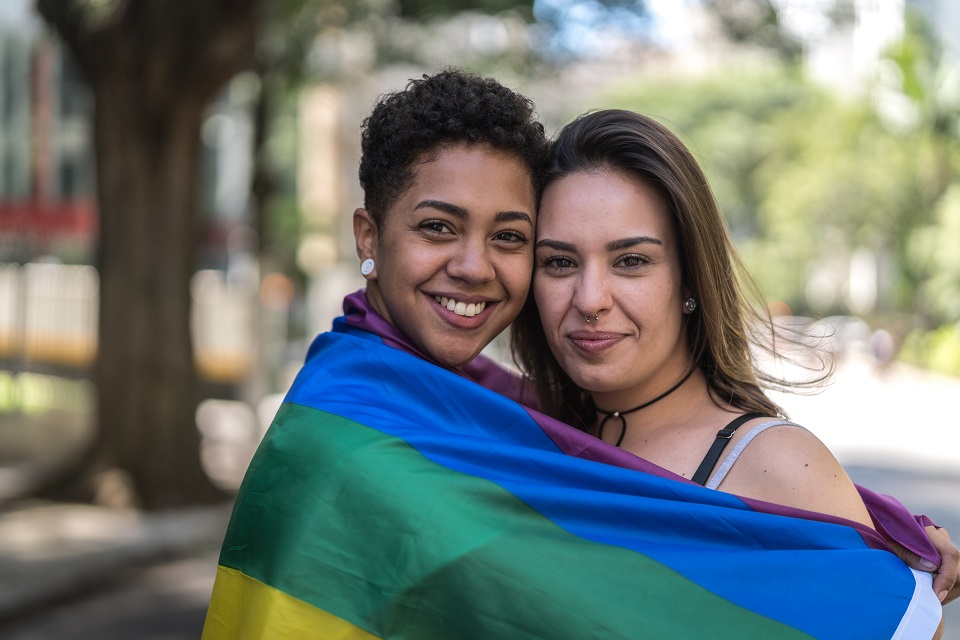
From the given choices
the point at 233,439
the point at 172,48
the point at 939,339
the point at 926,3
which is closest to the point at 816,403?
the point at 939,339

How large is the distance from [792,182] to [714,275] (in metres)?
41.9

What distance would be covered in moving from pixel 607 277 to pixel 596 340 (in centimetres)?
14

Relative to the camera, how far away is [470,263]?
7.84 ft

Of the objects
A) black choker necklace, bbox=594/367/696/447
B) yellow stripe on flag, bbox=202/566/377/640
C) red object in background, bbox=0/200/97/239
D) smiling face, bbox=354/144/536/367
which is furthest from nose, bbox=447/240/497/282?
red object in background, bbox=0/200/97/239

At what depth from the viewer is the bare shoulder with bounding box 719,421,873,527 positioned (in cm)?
223

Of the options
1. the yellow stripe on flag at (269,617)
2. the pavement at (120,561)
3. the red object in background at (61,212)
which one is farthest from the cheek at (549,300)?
the red object in background at (61,212)

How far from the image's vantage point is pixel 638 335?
8.13ft

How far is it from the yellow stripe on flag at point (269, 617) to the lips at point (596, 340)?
83 centimetres

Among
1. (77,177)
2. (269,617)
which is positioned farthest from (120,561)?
(77,177)

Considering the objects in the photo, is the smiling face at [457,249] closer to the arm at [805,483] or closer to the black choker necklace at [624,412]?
the black choker necklace at [624,412]

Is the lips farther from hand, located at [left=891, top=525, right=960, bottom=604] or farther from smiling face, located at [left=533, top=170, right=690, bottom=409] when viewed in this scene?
hand, located at [left=891, top=525, right=960, bottom=604]

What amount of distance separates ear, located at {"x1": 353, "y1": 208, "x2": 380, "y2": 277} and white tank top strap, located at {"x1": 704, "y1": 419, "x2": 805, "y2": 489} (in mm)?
909

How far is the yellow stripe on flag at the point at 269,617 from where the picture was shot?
6.49 ft

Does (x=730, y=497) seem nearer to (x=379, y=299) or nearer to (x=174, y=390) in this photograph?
(x=379, y=299)
